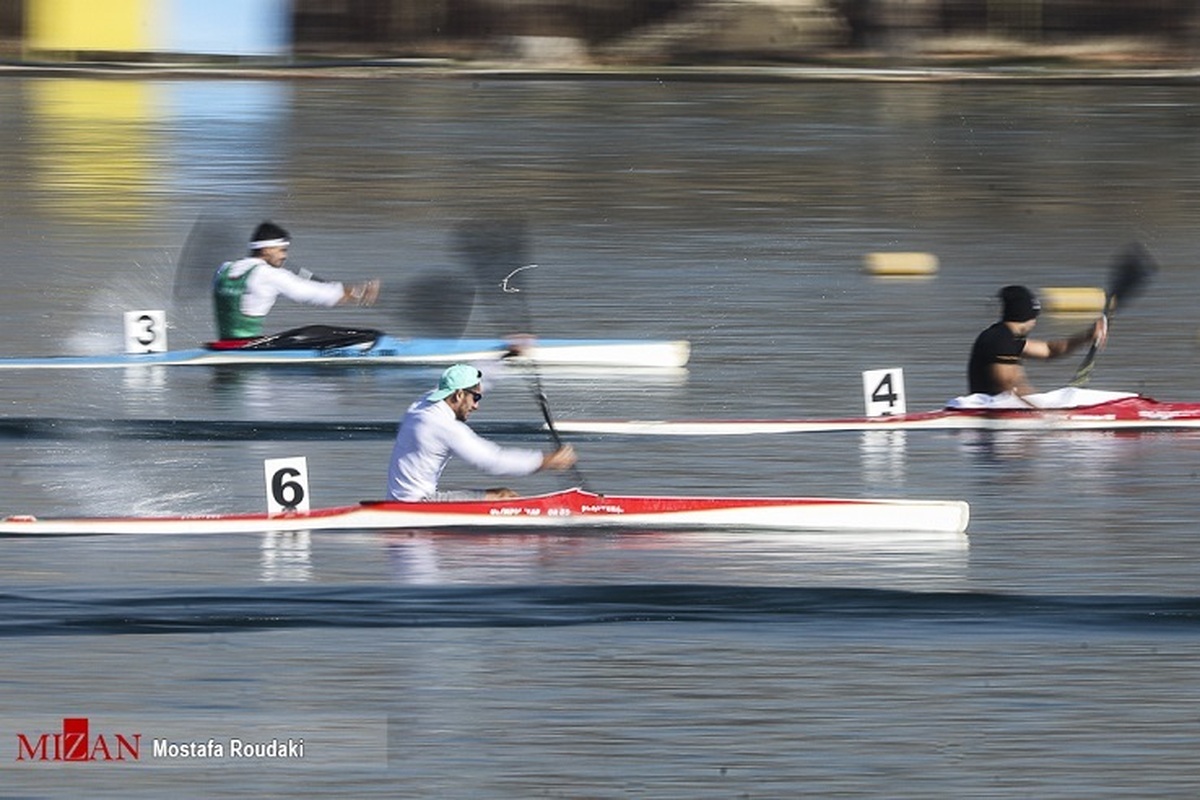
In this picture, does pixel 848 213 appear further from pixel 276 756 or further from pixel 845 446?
pixel 276 756

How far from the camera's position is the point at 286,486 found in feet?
53.1

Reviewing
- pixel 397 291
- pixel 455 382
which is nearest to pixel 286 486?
pixel 455 382

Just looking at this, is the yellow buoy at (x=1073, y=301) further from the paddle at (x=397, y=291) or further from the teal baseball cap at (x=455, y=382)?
the teal baseball cap at (x=455, y=382)

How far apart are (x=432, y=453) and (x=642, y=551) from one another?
1.36 m

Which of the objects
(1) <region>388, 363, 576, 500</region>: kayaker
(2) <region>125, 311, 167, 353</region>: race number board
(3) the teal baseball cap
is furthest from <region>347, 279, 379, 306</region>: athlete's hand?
(3) the teal baseball cap

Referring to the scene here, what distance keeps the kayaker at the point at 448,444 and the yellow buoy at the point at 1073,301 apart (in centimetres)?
1215

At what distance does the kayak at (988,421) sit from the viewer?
67.3ft

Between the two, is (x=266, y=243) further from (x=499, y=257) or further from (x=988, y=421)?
(x=499, y=257)

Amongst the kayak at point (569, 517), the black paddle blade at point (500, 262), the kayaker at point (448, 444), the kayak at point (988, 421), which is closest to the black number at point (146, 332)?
the black paddle blade at point (500, 262)

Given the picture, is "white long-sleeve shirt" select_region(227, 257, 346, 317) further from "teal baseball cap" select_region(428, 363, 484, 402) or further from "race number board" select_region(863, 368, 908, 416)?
"teal baseball cap" select_region(428, 363, 484, 402)

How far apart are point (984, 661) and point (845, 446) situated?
242 inches

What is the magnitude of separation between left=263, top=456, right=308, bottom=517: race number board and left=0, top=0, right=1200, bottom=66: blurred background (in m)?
32.2

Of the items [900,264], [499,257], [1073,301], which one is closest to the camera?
[1073,301]

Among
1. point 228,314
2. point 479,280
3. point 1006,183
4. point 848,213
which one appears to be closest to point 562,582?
point 228,314
